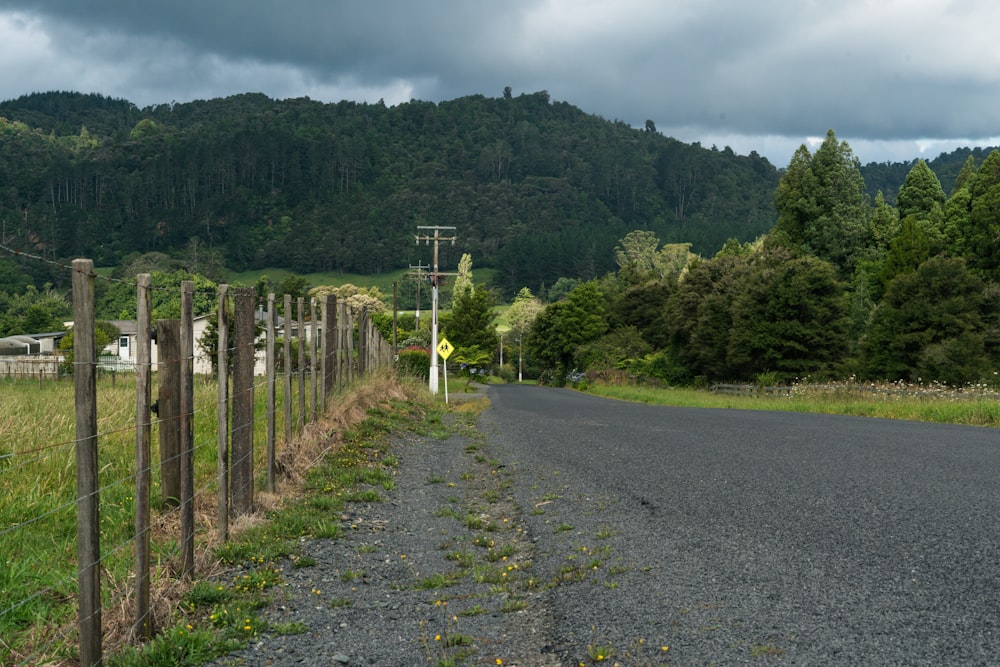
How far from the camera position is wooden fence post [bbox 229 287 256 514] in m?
8.80

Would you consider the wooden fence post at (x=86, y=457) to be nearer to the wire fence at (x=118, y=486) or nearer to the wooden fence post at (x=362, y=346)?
the wire fence at (x=118, y=486)

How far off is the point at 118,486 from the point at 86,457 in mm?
4327

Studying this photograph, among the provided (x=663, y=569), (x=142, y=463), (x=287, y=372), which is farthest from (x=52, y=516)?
(x=663, y=569)

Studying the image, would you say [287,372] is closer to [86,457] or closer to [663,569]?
[663,569]

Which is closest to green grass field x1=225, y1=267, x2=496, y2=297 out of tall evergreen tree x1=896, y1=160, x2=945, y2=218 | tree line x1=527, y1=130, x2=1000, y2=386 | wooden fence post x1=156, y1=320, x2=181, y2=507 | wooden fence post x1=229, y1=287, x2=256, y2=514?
tree line x1=527, y1=130, x2=1000, y2=386

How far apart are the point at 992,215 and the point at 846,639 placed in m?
60.1

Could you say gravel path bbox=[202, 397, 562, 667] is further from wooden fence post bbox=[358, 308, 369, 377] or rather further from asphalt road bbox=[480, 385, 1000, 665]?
wooden fence post bbox=[358, 308, 369, 377]

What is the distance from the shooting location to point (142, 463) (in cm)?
557

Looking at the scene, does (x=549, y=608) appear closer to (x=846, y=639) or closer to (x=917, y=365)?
(x=846, y=639)

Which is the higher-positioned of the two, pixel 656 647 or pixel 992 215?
pixel 992 215

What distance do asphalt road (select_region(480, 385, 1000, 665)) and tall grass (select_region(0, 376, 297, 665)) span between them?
309 cm

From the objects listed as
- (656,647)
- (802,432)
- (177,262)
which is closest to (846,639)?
(656,647)

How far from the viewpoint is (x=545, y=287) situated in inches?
7480

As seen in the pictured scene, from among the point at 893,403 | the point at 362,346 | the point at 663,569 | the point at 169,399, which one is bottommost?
the point at 893,403
